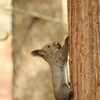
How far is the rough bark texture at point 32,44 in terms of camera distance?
7.70 meters

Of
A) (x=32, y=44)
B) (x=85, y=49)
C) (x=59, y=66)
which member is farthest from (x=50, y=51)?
(x=32, y=44)

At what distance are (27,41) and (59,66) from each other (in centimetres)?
358

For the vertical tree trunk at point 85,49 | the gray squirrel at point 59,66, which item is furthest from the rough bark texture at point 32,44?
the vertical tree trunk at point 85,49

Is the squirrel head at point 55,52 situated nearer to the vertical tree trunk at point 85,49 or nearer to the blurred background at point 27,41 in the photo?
the vertical tree trunk at point 85,49

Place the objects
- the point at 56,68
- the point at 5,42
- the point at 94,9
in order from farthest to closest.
→ the point at 5,42 < the point at 56,68 < the point at 94,9

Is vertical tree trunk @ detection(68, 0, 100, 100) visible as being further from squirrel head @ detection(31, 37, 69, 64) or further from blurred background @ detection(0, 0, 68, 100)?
blurred background @ detection(0, 0, 68, 100)

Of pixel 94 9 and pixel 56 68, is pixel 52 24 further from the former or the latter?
pixel 94 9

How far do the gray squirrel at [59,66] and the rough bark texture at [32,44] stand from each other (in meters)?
2.82

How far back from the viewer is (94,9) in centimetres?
358

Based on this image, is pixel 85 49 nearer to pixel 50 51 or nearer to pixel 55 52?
pixel 55 52

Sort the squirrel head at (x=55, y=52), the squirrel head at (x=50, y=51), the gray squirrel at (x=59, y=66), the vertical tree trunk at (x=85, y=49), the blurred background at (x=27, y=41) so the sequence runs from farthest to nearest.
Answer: the blurred background at (x=27, y=41)
the squirrel head at (x=50, y=51)
the squirrel head at (x=55, y=52)
the gray squirrel at (x=59, y=66)
the vertical tree trunk at (x=85, y=49)

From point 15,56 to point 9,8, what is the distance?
67 cm

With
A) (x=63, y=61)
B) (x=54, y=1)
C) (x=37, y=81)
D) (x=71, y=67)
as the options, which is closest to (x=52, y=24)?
(x=54, y=1)

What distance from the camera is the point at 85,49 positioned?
11.8 feet
